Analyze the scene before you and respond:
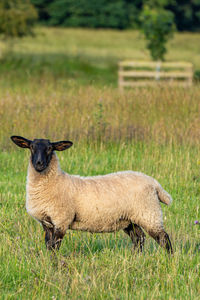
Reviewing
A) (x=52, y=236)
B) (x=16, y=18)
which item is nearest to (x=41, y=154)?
(x=52, y=236)

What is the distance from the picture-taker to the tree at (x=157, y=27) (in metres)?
25.9

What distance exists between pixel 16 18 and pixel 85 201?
85.5ft

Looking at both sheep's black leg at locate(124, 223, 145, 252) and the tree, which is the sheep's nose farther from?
the tree

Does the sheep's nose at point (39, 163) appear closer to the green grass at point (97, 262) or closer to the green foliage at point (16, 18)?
the green grass at point (97, 262)

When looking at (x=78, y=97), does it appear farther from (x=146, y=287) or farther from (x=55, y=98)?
(x=146, y=287)

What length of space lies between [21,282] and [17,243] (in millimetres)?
509

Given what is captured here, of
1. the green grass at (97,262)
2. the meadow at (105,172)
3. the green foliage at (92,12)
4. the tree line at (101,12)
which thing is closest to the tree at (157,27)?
the meadow at (105,172)

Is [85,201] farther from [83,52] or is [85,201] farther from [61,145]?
[83,52]

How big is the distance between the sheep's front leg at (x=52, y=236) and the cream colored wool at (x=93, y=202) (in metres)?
0.04

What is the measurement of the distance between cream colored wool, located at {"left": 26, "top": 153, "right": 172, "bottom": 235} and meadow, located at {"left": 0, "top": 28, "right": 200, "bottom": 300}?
0.23 meters

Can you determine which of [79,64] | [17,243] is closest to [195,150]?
[17,243]

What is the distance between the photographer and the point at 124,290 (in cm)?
→ 421

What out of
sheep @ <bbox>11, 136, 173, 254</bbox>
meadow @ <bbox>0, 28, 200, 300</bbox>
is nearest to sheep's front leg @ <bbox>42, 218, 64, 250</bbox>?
sheep @ <bbox>11, 136, 173, 254</bbox>

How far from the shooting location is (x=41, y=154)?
478cm
